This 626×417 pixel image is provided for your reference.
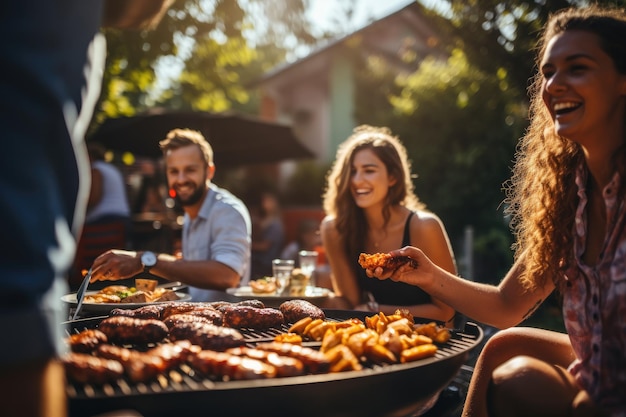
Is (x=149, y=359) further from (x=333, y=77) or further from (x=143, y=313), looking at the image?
(x=333, y=77)

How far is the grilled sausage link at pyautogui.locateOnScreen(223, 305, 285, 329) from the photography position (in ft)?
8.30

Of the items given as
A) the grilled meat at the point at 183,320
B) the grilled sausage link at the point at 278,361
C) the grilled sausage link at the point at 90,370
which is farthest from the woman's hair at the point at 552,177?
the grilled sausage link at the point at 90,370

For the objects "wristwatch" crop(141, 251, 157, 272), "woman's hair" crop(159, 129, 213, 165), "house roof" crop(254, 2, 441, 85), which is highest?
"house roof" crop(254, 2, 441, 85)

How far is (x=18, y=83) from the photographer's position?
1.26m

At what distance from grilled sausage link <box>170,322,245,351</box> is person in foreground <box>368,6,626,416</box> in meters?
0.73

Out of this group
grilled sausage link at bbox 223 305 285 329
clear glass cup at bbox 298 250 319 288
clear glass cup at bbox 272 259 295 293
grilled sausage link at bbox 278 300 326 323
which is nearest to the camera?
grilled sausage link at bbox 223 305 285 329

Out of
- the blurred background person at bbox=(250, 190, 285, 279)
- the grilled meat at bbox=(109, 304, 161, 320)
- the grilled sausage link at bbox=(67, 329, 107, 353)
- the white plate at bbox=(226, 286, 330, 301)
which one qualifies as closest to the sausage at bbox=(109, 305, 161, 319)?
the grilled meat at bbox=(109, 304, 161, 320)

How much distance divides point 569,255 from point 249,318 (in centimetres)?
132

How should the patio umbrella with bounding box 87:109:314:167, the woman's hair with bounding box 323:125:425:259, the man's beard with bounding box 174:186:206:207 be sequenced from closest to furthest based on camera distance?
the woman's hair with bounding box 323:125:425:259 → the man's beard with bounding box 174:186:206:207 → the patio umbrella with bounding box 87:109:314:167

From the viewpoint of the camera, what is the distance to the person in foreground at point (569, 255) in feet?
6.68

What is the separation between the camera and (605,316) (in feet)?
6.85

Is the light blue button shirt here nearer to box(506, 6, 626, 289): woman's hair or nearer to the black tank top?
the black tank top

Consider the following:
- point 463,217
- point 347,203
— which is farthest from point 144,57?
point 347,203

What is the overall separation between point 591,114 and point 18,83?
1863 mm
